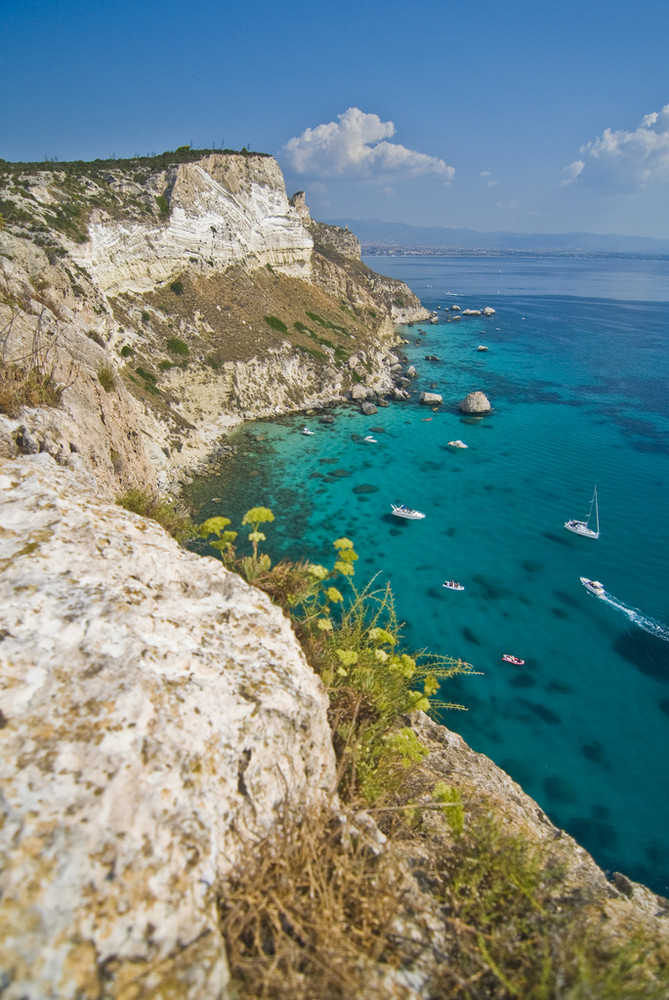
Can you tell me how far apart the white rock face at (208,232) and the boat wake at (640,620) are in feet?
141

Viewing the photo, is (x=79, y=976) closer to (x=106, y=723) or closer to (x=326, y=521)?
(x=106, y=723)

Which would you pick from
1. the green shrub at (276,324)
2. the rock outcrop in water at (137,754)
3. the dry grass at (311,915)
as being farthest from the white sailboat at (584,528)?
the green shrub at (276,324)

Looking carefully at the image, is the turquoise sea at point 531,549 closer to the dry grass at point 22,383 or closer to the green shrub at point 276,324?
the green shrub at point 276,324

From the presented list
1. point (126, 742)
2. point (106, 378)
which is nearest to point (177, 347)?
point (106, 378)

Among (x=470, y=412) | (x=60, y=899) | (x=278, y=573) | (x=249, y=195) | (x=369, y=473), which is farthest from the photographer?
(x=249, y=195)

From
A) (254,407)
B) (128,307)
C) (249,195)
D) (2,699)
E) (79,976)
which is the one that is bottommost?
(254,407)

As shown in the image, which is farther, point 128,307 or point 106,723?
point 128,307

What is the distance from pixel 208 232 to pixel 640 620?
51.3m

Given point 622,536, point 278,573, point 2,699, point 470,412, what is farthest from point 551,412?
point 2,699

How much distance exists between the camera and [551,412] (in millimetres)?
51531

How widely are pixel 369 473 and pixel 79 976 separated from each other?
35581 mm

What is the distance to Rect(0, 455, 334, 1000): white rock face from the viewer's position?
264 centimetres

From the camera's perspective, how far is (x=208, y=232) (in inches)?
1928

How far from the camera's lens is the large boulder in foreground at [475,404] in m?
50.3
